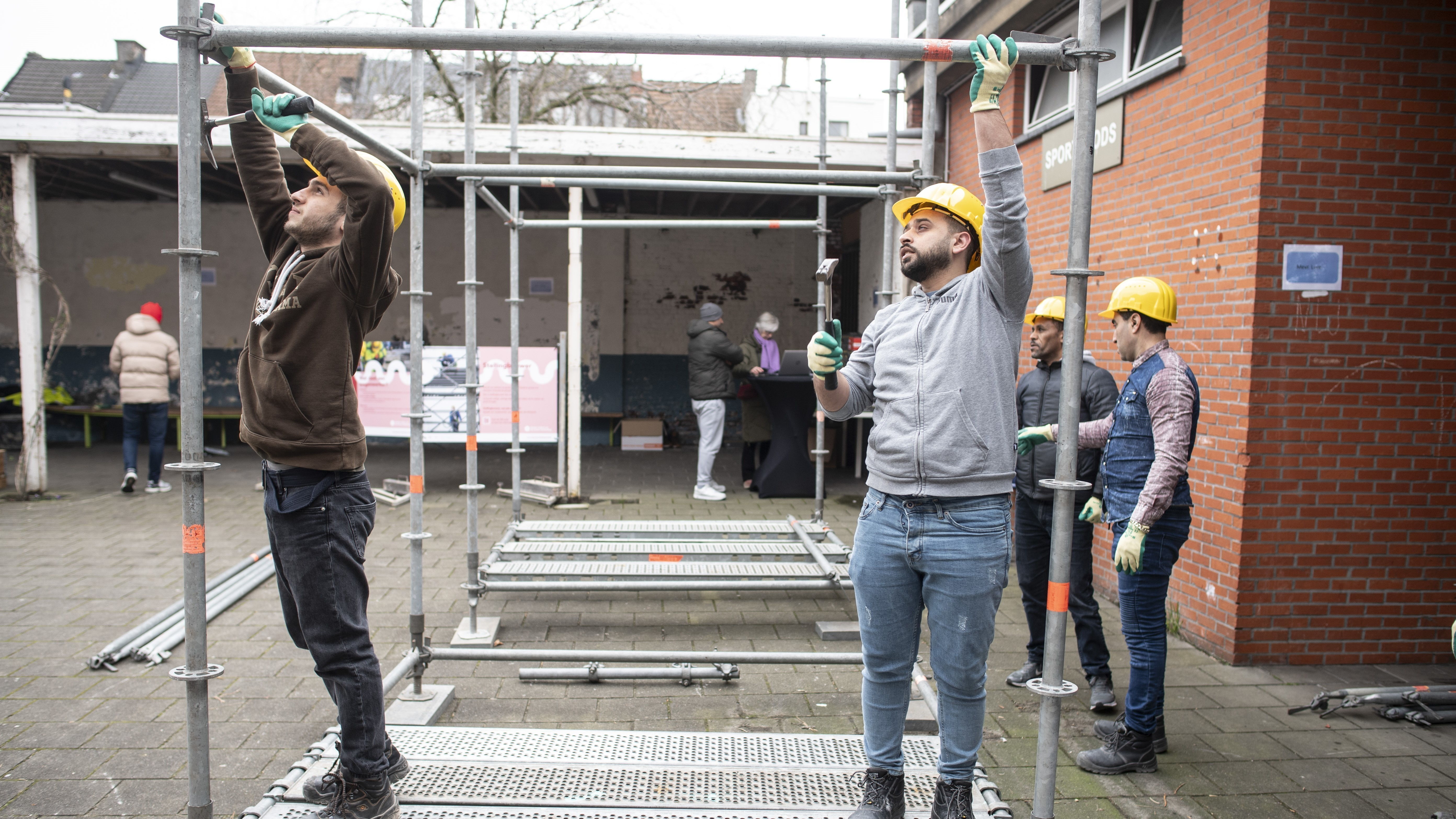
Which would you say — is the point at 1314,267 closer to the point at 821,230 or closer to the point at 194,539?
the point at 821,230

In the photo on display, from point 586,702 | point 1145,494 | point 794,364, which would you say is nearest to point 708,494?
point 794,364

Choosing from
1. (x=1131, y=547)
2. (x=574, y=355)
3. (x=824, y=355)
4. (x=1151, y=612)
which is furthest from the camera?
(x=574, y=355)

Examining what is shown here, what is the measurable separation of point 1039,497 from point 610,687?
209 centimetres

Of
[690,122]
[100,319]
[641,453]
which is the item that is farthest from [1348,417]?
[690,122]

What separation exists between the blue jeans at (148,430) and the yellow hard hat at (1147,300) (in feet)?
28.1

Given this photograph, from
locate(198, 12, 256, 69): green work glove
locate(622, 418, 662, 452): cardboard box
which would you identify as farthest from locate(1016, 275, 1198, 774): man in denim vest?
locate(622, 418, 662, 452): cardboard box

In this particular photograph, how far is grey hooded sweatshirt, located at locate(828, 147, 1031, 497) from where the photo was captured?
Result: 7.33 feet

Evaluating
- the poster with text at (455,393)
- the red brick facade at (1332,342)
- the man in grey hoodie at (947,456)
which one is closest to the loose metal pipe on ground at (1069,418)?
the man in grey hoodie at (947,456)

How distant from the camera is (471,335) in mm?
4230

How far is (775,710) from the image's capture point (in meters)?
3.83

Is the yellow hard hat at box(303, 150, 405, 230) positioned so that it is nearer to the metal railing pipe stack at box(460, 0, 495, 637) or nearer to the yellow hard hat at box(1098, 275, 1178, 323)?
the metal railing pipe stack at box(460, 0, 495, 637)

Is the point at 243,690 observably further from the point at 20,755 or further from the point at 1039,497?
the point at 1039,497

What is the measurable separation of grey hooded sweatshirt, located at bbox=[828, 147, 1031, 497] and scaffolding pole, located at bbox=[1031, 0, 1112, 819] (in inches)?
5.0

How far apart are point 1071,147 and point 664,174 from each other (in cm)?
311
